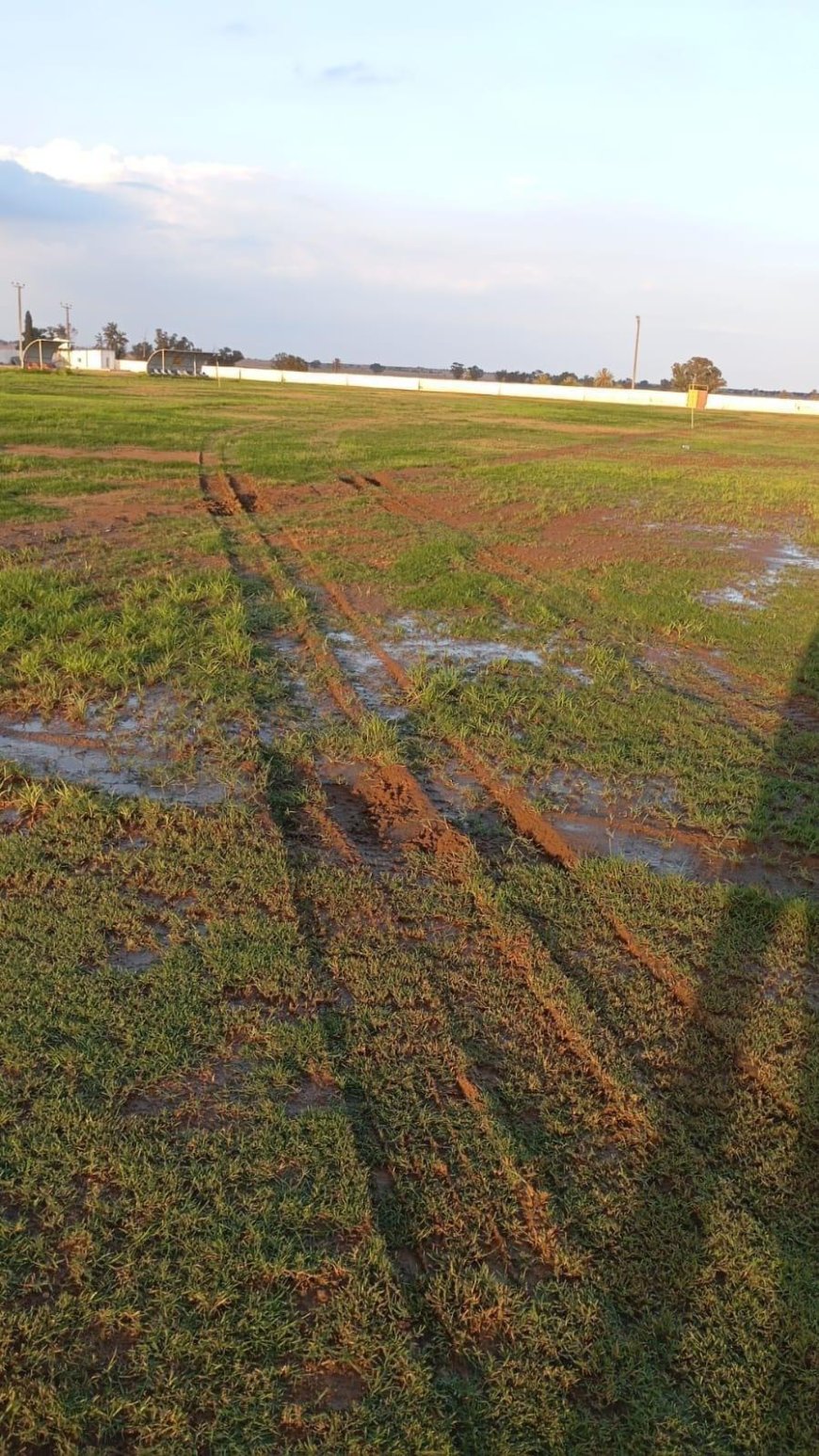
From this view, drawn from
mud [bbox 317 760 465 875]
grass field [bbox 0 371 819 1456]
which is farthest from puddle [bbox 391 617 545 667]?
mud [bbox 317 760 465 875]

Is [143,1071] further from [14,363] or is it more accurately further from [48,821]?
[14,363]

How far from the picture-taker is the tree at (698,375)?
271ft

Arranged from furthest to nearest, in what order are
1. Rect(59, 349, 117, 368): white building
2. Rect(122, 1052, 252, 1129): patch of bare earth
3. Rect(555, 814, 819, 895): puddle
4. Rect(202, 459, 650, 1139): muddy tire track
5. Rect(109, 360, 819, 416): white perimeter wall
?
1. Rect(59, 349, 117, 368): white building
2. Rect(109, 360, 819, 416): white perimeter wall
3. Rect(555, 814, 819, 895): puddle
4. Rect(202, 459, 650, 1139): muddy tire track
5. Rect(122, 1052, 252, 1129): patch of bare earth

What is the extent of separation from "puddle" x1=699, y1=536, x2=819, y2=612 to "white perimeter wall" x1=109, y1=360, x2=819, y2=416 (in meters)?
51.4

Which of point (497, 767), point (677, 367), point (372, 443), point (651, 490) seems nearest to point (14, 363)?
point (677, 367)

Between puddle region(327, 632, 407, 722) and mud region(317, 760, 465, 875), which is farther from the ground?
puddle region(327, 632, 407, 722)

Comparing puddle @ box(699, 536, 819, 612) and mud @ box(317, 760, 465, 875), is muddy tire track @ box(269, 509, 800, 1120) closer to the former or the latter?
mud @ box(317, 760, 465, 875)

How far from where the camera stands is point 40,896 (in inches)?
152

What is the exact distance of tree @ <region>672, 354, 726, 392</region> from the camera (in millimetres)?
82519

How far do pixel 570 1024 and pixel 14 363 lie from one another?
8026 centimetres

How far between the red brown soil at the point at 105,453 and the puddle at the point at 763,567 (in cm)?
992

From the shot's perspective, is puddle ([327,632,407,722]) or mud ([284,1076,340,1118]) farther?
puddle ([327,632,407,722])

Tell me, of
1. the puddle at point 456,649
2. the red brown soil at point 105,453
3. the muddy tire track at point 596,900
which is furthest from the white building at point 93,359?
the muddy tire track at point 596,900

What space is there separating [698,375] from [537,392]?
2110 centimetres
